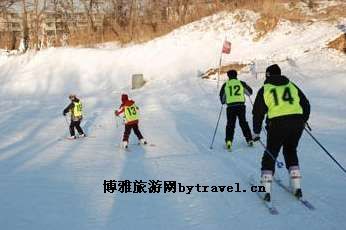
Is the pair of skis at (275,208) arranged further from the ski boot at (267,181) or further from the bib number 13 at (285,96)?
the bib number 13 at (285,96)

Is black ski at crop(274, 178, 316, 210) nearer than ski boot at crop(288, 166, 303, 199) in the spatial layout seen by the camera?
Yes

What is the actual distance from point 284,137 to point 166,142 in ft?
22.7

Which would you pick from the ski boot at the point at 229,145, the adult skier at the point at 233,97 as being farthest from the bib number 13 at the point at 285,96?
the ski boot at the point at 229,145

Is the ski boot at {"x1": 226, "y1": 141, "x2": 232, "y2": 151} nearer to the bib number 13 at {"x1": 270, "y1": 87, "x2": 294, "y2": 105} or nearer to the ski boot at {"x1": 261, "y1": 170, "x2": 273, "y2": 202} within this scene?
the ski boot at {"x1": 261, "y1": 170, "x2": 273, "y2": 202}

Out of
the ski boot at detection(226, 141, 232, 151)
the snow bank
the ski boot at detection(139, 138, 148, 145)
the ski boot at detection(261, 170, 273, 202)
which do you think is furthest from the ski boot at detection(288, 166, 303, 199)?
the snow bank

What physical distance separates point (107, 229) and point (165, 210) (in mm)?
1014

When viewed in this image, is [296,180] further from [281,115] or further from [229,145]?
[229,145]

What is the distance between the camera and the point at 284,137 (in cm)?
645

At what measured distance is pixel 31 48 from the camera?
39.8 m

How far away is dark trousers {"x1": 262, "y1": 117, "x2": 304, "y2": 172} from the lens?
638 centimetres

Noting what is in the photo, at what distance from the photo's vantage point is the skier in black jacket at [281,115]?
20.9 feet

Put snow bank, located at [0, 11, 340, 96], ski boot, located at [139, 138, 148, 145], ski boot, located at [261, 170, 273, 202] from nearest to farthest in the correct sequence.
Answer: ski boot, located at [261, 170, 273, 202], ski boot, located at [139, 138, 148, 145], snow bank, located at [0, 11, 340, 96]

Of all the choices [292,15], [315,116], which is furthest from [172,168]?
[292,15]

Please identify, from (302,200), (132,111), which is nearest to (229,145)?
(132,111)
